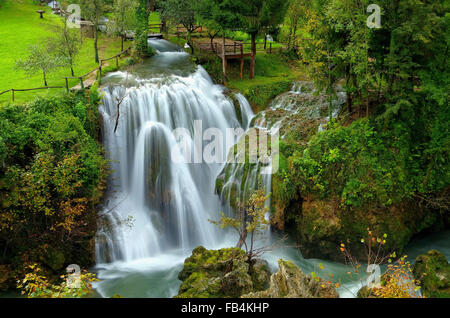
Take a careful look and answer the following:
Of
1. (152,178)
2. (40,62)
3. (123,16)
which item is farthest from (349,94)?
(123,16)

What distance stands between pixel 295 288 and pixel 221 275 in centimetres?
346

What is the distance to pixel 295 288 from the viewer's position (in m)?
10.5

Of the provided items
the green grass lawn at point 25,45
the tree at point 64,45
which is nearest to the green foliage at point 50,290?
the green grass lawn at point 25,45

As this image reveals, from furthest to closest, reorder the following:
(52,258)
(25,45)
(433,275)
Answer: (25,45) → (52,258) → (433,275)

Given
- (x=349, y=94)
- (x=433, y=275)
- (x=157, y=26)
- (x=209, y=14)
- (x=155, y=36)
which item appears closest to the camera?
(x=433, y=275)

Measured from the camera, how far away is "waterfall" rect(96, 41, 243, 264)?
16203 mm

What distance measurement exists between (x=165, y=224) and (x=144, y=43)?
678 inches

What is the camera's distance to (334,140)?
55.3ft

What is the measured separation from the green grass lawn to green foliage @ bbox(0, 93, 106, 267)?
10.6 feet

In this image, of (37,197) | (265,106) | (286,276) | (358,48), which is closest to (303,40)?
(358,48)

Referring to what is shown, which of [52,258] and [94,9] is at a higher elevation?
[94,9]

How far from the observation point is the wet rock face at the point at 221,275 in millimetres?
12156

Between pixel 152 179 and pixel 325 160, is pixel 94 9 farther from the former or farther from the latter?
pixel 325 160

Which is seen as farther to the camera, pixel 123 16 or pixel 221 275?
pixel 123 16
